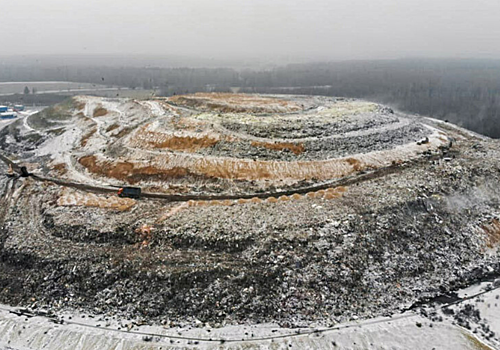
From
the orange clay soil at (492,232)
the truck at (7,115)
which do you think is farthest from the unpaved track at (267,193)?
the truck at (7,115)

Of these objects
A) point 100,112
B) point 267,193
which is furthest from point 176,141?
point 100,112

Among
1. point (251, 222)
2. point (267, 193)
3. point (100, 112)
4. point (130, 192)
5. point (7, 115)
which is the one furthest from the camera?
point (7, 115)

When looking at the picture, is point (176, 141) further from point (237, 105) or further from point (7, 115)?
point (7, 115)

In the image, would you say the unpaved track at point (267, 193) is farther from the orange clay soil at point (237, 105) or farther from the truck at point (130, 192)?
the orange clay soil at point (237, 105)

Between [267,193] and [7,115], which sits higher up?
[7,115]

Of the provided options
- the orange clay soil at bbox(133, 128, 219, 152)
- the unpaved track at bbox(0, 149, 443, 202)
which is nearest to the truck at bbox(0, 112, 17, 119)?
the unpaved track at bbox(0, 149, 443, 202)

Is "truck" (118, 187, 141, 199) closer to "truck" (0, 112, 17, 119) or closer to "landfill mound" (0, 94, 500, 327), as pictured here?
"landfill mound" (0, 94, 500, 327)

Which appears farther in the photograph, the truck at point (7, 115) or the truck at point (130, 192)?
the truck at point (7, 115)

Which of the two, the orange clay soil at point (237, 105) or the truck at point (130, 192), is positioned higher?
the orange clay soil at point (237, 105)

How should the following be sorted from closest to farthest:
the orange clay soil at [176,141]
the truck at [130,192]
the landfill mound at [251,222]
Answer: the landfill mound at [251,222] → the truck at [130,192] → the orange clay soil at [176,141]

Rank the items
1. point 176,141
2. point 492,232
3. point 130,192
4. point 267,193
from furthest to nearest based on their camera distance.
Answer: point 176,141 → point 267,193 → point 130,192 → point 492,232
